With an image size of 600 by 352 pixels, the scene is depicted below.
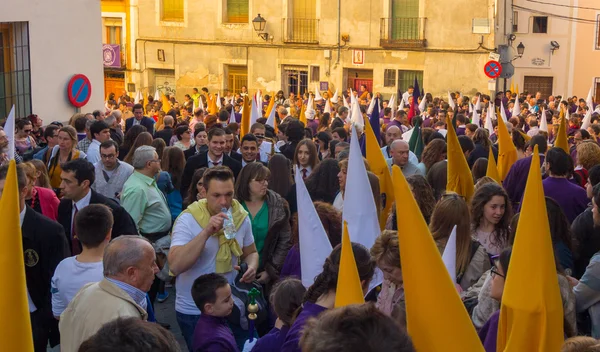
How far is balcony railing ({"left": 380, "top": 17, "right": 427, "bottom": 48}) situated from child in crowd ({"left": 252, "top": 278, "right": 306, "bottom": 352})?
25991 mm

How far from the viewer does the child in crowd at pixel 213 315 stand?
15.5 feet

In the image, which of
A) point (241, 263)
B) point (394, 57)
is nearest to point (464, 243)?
→ point (241, 263)

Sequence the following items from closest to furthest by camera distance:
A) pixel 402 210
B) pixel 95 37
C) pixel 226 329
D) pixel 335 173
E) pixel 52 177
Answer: pixel 402 210, pixel 226 329, pixel 335 173, pixel 52 177, pixel 95 37

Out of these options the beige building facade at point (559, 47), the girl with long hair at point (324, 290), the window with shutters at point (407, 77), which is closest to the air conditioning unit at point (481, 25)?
the window with shutters at point (407, 77)

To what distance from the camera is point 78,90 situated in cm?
1598

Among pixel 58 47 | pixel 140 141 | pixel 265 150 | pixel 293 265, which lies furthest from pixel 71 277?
pixel 58 47

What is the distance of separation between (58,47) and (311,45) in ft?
53.5

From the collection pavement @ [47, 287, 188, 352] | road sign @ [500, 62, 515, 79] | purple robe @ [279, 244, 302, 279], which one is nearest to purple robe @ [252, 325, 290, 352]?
purple robe @ [279, 244, 302, 279]

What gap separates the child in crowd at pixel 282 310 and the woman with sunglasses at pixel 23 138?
6.81m

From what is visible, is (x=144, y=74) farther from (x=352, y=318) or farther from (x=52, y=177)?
(x=352, y=318)

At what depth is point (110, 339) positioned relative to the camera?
8.83 ft

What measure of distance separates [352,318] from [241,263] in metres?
3.49

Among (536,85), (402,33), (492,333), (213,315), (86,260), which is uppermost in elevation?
(402,33)

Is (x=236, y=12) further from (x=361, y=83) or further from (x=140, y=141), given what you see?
(x=140, y=141)
